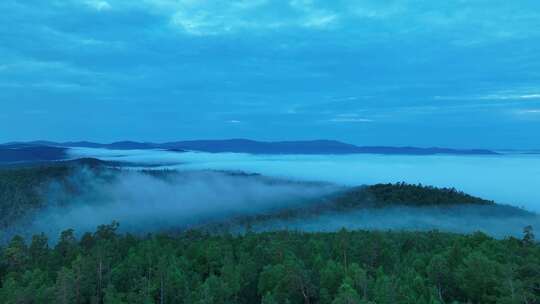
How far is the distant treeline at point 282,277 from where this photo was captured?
49938 millimetres

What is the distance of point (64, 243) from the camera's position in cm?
9312

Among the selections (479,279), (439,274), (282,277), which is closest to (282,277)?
(282,277)

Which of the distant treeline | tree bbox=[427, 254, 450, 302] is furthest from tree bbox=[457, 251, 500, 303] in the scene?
tree bbox=[427, 254, 450, 302]

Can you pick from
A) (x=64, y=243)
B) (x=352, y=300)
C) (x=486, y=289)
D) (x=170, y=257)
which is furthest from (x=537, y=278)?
(x=64, y=243)

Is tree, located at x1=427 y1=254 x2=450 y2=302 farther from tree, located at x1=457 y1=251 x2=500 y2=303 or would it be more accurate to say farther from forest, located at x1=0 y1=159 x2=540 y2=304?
tree, located at x1=457 y1=251 x2=500 y2=303

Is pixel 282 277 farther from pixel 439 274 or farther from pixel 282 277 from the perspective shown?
pixel 439 274

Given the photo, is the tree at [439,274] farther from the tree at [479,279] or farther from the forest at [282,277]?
the tree at [479,279]

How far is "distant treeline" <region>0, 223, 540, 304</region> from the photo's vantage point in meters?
49.9

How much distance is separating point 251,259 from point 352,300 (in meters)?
32.9

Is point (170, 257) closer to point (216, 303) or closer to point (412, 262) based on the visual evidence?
point (216, 303)

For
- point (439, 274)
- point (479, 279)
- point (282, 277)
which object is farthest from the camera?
point (439, 274)

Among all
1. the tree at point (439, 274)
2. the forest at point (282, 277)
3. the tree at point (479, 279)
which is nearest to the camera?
the forest at point (282, 277)

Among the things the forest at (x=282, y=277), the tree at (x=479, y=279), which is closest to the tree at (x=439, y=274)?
the forest at (x=282, y=277)

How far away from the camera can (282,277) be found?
5525 cm
